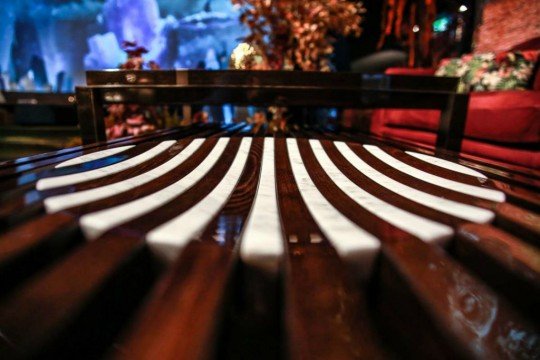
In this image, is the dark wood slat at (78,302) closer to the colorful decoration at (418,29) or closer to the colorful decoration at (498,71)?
the colorful decoration at (498,71)

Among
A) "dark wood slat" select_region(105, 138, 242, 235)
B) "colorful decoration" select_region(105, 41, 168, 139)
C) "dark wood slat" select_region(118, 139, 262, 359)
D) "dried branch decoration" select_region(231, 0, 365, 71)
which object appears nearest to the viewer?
"dark wood slat" select_region(118, 139, 262, 359)

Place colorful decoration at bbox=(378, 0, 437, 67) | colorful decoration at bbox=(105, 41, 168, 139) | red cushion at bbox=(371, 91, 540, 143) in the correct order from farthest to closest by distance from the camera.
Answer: colorful decoration at bbox=(378, 0, 437, 67)
colorful decoration at bbox=(105, 41, 168, 139)
red cushion at bbox=(371, 91, 540, 143)

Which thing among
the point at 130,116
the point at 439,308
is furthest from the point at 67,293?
the point at 130,116

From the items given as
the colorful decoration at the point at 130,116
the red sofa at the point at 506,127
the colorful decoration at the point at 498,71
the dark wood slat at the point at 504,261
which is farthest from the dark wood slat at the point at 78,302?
the colorful decoration at the point at 498,71

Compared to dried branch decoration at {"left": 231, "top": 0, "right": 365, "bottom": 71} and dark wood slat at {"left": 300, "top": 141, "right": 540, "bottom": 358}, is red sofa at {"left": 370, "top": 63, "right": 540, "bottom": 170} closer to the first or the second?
dried branch decoration at {"left": 231, "top": 0, "right": 365, "bottom": 71}

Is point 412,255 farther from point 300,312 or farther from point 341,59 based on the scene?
point 341,59

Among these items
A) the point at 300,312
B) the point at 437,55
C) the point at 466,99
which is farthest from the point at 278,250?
the point at 437,55

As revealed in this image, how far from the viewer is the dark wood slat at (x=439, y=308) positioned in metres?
0.28

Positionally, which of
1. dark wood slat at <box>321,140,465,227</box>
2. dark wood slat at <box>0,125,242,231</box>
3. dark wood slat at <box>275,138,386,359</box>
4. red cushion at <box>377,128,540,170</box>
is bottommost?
red cushion at <box>377,128,540,170</box>

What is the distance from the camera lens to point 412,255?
0.40 m

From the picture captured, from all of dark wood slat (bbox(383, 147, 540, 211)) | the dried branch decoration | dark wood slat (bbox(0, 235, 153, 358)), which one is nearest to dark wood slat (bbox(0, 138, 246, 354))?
dark wood slat (bbox(0, 235, 153, 358))

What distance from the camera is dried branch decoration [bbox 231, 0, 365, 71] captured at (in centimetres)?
189

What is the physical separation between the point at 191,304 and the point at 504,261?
1.34 feet

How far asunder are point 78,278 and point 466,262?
52 cm
